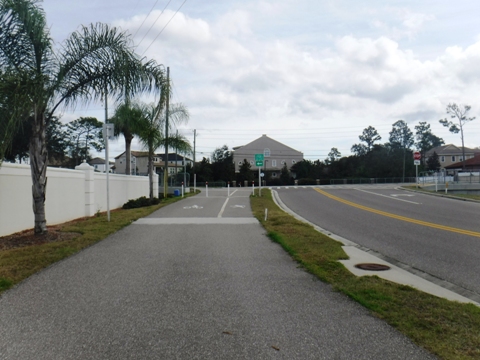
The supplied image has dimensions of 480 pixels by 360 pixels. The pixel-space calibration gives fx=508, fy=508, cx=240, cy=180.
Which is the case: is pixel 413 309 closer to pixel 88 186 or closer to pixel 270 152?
pixel 88 186

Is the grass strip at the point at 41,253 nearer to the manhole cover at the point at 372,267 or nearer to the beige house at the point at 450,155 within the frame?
the manhole cover at the point at 372,267

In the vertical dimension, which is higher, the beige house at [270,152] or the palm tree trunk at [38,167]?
the beige house at [270,152]

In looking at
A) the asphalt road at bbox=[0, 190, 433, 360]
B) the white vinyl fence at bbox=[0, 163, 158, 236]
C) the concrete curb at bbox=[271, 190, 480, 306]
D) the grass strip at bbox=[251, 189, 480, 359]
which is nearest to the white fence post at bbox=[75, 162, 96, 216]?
the white vinyl fence at bbox=[0, 163, 158, 236]

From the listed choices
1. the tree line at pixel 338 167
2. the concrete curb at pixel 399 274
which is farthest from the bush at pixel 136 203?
the tree line at pixel 338 167

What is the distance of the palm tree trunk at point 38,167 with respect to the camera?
1195cm

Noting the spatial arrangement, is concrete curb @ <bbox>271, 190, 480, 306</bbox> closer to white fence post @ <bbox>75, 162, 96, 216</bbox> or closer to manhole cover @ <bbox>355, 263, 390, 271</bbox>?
manhole cover @ <bbox>355, 263, 390, 271</bbox>

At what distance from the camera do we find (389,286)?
7418mm

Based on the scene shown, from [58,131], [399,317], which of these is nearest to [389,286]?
[399,317]

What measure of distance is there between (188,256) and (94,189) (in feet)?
35.3

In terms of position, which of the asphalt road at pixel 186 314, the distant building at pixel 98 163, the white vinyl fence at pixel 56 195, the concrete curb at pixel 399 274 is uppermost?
the distant building at pixel 98 163

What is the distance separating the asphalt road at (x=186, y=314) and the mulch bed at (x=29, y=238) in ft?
6.99

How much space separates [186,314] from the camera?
6.00 metres

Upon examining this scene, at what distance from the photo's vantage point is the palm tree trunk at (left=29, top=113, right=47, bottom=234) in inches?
471

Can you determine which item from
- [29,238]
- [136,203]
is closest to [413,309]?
[29,238]
